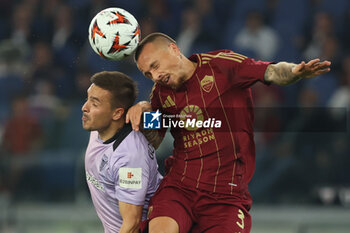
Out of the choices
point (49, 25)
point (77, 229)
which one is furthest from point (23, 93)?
point (77, 229)

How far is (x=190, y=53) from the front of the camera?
26.2 feet

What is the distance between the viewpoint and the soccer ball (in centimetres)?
488

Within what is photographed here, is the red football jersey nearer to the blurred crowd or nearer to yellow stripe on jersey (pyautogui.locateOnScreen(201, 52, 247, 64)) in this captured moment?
yellow stripe on jersey (pyautogui.locateOnScreen(201, 52, 247, 64))

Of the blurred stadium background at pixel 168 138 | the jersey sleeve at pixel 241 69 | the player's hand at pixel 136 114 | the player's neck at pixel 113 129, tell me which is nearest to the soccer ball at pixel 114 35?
the player's hand at pixel 136 114

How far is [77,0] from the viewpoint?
354 inches

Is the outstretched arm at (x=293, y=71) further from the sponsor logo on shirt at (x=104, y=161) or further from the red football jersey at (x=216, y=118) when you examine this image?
the sponsor logo on shirt at (x=104, y=161)

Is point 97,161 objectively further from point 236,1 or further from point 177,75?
point 236,1

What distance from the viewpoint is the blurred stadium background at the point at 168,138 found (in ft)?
24.4

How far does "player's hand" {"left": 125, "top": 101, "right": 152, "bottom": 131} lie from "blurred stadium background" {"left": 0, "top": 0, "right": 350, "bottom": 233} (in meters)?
1.05

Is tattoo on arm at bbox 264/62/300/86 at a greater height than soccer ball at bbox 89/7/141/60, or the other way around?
soccer ball at bbox 89/7/141/60

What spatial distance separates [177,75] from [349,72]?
14.6 ft

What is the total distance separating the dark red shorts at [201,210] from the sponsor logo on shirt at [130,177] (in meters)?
0.19

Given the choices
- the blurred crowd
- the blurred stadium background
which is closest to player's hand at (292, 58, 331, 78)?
the blurred stadium background

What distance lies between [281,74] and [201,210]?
1.07 metres
